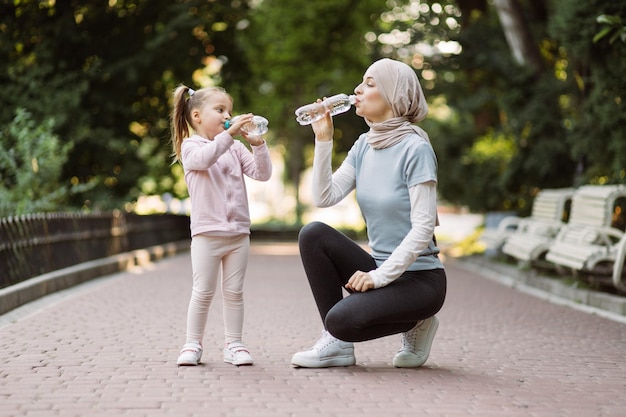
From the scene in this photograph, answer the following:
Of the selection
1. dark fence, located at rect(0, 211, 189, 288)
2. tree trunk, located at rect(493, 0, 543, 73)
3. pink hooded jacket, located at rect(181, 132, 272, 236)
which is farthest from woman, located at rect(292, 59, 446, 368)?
tree trunk, located at rect(493, 0, 543, 73)

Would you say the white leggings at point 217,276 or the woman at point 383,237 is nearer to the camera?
the woman at point 383,237

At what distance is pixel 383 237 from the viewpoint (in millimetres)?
5727

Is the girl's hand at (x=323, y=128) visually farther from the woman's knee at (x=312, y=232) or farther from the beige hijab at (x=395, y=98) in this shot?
the woman's knee at (x=312, y=232)

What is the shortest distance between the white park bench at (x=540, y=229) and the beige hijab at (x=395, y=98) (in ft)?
22.1

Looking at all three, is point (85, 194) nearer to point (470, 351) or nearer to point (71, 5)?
point (71, 5)

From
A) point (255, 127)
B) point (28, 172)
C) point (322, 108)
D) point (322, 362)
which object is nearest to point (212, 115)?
point (255, 127)

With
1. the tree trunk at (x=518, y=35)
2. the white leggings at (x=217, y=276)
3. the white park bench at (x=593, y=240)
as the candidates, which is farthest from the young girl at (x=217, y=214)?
the tree trunk at (x=518, y=35)

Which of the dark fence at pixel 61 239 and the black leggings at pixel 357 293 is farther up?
the black leggings at pixel 357 293

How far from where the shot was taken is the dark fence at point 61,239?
9500 mm

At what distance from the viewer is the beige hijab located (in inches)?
223

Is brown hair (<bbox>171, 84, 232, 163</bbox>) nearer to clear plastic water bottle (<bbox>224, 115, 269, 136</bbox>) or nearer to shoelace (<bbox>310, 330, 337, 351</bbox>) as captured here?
clear plastic water bottle (<bbox>224, 115, 269, 136</bbox>)

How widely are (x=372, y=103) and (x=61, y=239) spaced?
22.4ft

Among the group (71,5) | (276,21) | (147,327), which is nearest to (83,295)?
(147,327)

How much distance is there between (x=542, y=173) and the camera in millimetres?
15391
